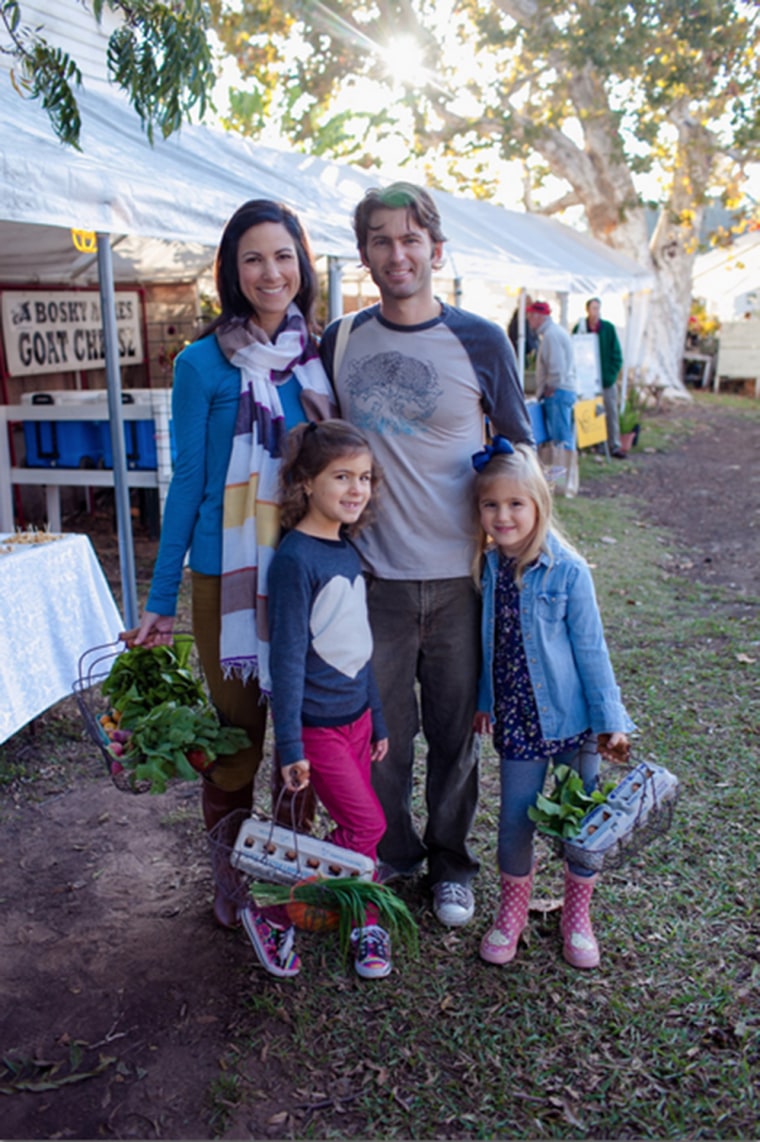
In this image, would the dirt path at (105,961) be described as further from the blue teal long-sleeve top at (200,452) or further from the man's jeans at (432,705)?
the blue teal long-sleeve top at (200,452)

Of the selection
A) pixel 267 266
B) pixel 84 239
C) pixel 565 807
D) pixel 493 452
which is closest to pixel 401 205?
pixel 267 266

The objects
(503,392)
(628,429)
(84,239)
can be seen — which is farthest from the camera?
(628,429)

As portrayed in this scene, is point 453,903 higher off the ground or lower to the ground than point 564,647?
lower

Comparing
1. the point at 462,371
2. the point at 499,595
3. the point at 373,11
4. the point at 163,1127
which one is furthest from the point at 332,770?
the point at 373,11

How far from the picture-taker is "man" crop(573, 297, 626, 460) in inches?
521

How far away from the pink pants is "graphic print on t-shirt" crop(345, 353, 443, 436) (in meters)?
0.81

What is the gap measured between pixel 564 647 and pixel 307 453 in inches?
35.9

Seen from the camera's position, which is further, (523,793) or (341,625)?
(523,793)

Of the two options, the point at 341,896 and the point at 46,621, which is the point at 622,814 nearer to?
the point at 341,896

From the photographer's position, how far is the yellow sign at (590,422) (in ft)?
41.3

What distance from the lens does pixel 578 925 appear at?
2.84m

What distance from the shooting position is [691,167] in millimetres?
18938

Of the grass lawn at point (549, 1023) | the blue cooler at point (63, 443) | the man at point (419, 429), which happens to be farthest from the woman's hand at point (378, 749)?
the blue cooler at point (63, 443)

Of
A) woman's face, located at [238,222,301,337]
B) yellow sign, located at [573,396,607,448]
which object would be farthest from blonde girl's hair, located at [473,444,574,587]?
yellow sign, located at [573,396,607,448]
